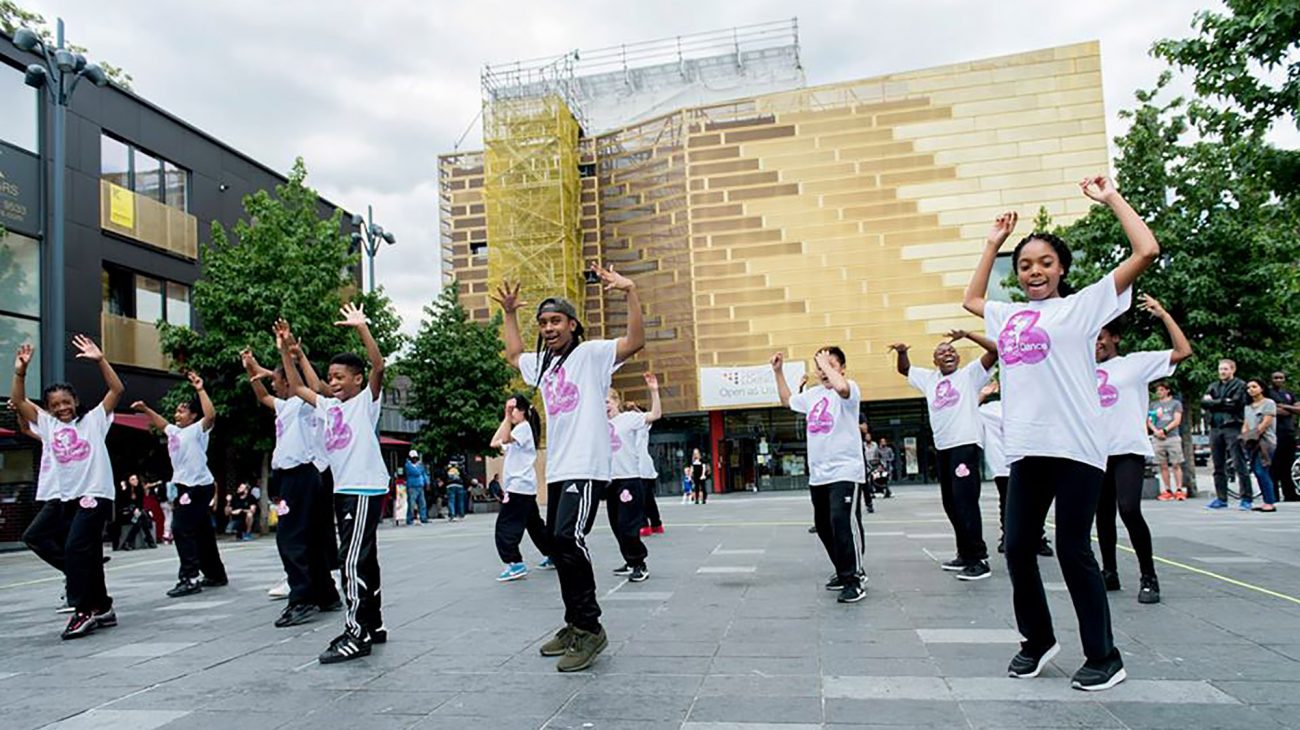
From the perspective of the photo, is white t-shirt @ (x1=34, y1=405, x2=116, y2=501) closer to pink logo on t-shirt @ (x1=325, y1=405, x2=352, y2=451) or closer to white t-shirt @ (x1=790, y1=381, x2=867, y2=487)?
pink logo on t-shirt @ (x1=325, y1=405, x2=352, y2=451)

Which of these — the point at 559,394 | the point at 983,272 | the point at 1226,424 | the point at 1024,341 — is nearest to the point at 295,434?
the point at 559,394

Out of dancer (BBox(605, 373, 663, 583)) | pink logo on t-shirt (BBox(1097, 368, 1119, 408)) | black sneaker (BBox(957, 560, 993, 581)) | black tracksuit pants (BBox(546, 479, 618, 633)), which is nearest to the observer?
black tracksuit pants (BBox(546, 479, 618, 633))

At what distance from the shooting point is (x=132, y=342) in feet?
73.6

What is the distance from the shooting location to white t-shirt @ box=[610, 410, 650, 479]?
984 centimetres

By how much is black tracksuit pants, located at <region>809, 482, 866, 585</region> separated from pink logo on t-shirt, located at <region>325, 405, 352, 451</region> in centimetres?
336

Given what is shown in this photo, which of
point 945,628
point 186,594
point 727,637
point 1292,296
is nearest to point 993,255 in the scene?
point 945,628

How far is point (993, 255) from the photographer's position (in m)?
4.70

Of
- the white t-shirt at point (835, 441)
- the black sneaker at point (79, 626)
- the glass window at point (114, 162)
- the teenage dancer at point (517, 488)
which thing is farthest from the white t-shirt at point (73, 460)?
the glass window at point (114, 162)

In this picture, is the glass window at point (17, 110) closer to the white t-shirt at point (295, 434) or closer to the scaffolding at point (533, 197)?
the white t-shirt at point (295, 434)

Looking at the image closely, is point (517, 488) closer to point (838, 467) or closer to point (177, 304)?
point (838, 467)

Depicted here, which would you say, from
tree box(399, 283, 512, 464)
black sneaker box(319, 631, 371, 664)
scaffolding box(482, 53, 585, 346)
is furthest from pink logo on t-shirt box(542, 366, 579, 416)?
scaffolding box(482, 53, 585, 346)

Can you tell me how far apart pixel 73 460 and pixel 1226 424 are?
A: 14648mm

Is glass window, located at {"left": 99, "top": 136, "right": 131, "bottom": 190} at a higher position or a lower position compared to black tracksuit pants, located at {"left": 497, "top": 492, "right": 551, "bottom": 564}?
higher

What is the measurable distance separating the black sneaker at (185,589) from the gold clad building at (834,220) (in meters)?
30.2
